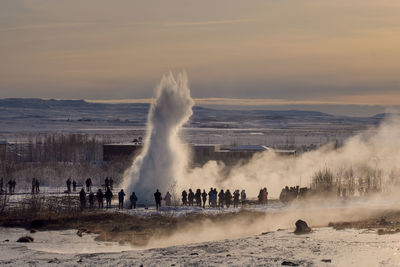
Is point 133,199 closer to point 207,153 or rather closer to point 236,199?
point 236,199

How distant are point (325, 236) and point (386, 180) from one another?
23000mm

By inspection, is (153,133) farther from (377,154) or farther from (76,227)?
(377,154)

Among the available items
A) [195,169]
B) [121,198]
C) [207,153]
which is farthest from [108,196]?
[207,153]

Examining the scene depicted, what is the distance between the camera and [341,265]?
59.7ft

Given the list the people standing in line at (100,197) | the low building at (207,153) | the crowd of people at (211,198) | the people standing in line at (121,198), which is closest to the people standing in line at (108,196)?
the people standing in line at (100,197)

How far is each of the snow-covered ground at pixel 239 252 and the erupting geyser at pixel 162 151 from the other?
38.4 feet

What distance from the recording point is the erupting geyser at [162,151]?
121ft

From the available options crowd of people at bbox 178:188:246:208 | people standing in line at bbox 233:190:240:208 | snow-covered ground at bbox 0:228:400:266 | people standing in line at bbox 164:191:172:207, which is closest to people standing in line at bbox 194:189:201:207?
crowd of people at bbox 178:188:246:208

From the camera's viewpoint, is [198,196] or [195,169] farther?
[195,169]

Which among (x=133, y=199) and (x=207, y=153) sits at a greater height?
(x=207, y=153)

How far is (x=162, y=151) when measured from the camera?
3759 cm

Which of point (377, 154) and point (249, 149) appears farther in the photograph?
point (249, 149)

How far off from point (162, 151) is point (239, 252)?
56.7 feet

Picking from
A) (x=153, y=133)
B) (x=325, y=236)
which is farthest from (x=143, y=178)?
(x=325, y=236)
